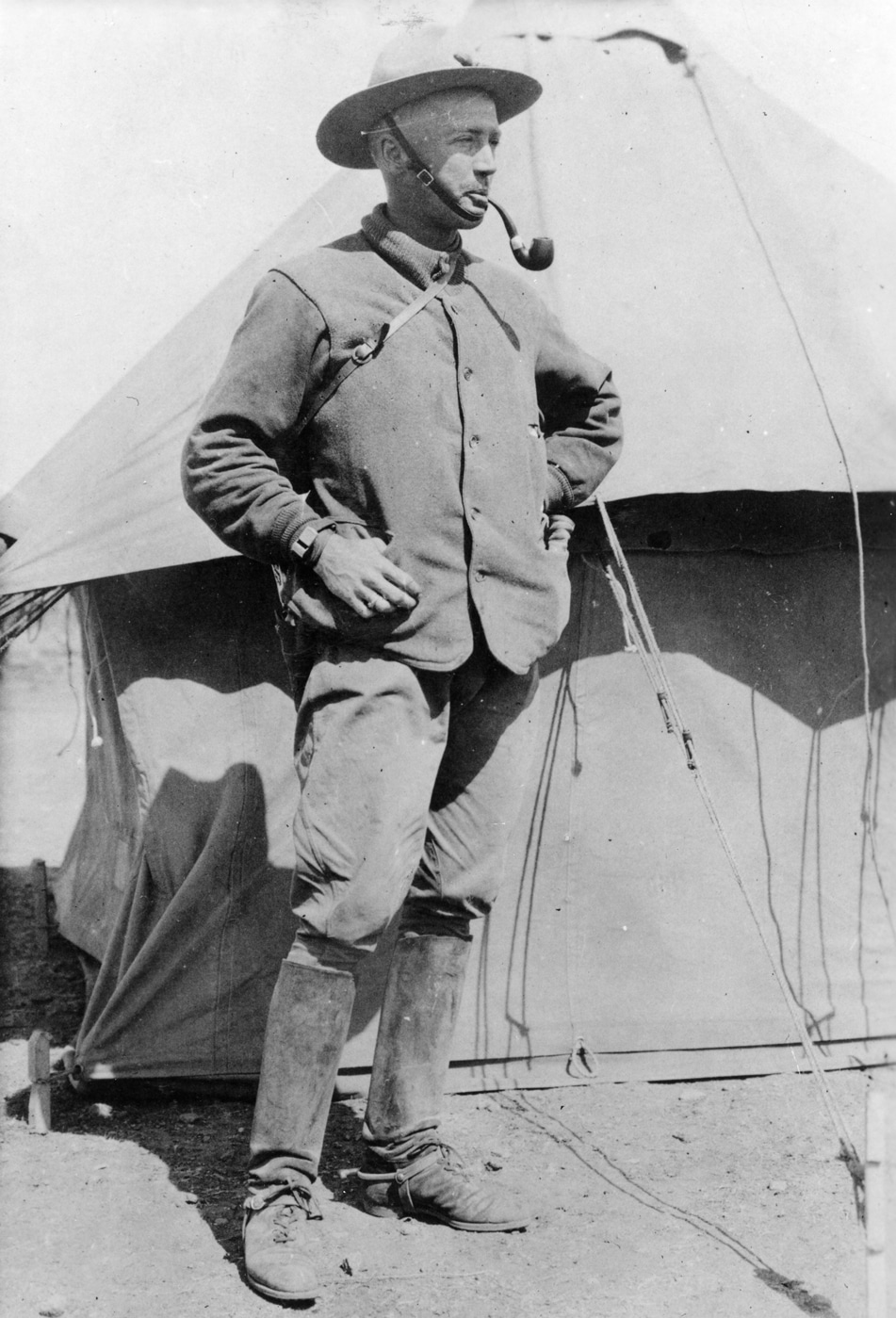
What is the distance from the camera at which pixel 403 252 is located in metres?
2.84

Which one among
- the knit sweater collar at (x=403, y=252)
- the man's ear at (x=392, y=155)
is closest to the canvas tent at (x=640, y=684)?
the knit sweater collar at (x=403, y=252)

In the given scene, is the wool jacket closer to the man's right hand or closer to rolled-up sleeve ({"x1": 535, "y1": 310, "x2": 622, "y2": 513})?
the man's right hand

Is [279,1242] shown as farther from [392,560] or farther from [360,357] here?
[360,357]

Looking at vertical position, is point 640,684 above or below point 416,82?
below

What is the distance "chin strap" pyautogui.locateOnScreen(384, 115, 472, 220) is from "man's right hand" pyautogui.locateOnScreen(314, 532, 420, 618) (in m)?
0.70

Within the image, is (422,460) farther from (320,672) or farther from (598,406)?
(598,406)

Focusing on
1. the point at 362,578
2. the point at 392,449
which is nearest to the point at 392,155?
the point at 392,449

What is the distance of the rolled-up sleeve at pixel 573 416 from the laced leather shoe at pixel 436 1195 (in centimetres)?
145

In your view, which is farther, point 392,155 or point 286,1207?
point 392,155

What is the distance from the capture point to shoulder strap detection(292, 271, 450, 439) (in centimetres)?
272

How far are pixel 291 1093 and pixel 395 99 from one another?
1.94 meters

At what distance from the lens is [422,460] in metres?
2.74

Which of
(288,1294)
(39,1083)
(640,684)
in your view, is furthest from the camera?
(640,684)

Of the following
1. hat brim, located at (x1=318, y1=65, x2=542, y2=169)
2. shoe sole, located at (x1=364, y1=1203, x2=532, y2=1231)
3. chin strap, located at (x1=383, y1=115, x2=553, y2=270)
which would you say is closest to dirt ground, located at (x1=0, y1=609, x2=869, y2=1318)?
shoe sole, located at (x1=364, y1=1203, x2=532, y2=1231)
